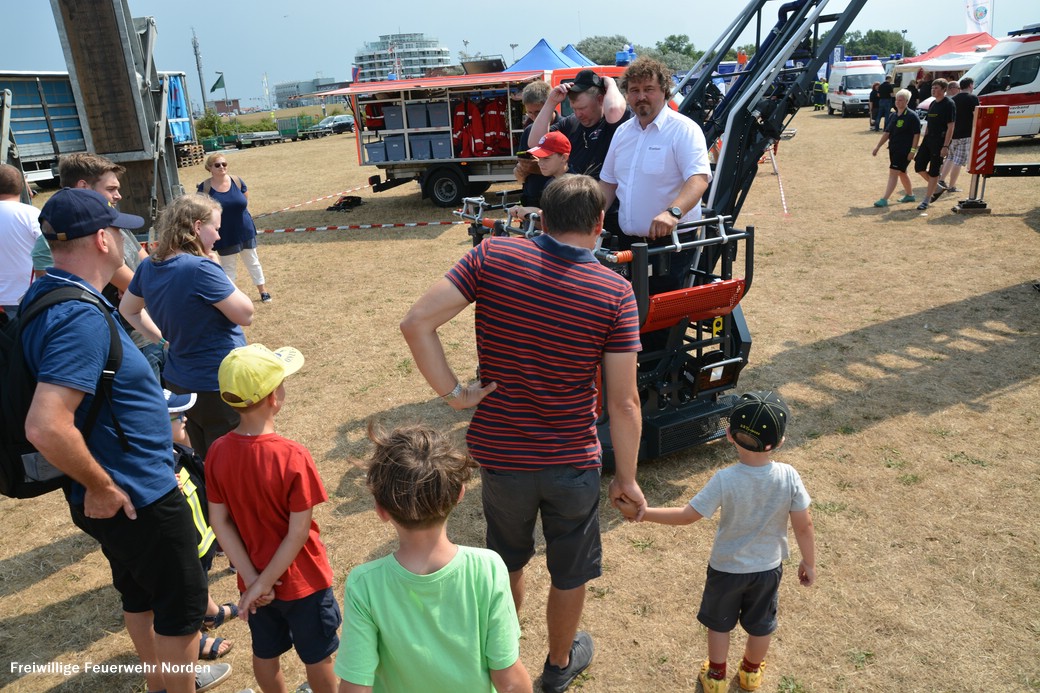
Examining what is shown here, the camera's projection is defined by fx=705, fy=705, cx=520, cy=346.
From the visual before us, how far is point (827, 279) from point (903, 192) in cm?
569

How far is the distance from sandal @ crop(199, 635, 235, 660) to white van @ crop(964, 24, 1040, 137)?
18969 millimetres

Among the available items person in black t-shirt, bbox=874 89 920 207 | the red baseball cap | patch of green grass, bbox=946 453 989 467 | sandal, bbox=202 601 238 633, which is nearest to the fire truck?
person in black t-shirt, bbox=874 89 920 207

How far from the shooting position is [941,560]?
3.47 meters

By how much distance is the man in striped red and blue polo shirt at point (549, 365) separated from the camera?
229 centimetres

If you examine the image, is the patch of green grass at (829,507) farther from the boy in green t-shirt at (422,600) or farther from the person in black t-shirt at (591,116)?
the boy in green t-shirt at (422,600)

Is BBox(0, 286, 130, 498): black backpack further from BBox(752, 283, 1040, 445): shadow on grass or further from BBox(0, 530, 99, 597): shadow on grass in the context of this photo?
BBox(752, 283, 1040, 445): shadow on grass

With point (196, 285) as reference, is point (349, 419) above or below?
below

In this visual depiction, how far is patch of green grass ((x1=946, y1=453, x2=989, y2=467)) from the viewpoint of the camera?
168 inches

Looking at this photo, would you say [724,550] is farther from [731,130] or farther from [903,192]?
[903,192]

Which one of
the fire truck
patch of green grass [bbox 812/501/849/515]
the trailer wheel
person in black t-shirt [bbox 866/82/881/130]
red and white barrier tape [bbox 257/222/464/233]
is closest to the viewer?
patch of green grass [bbox 812/501/849/515]

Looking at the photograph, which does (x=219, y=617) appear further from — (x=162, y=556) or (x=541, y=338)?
(x=541, y=338)

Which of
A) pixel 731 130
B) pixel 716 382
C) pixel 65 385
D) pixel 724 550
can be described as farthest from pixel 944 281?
pixel 65 385

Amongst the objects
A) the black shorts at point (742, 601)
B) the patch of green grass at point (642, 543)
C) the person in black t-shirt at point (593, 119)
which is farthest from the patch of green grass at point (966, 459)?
the person in black t-shirt at point (593, 119)

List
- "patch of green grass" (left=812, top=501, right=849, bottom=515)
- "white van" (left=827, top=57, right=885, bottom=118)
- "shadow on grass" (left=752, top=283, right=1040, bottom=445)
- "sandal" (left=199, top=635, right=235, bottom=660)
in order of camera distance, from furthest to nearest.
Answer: "white van" (left=827, top=57, right=885, bottom=118) → "shadow on grass" (left=752, top=283, right=1040, bottom=445) → "patch of green grass" (left=812, top=501, right=849, bottom=515) → "sandal" (left=199, top=635, right=235, bottom=660)
